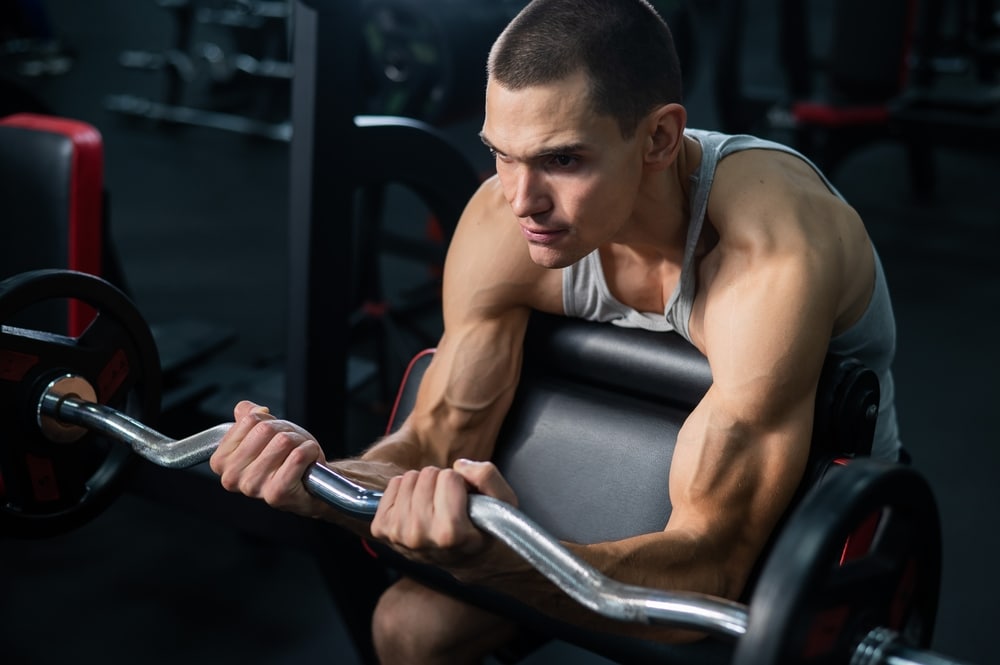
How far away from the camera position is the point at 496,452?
1444mm

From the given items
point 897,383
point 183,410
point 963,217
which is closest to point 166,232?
point 183,410

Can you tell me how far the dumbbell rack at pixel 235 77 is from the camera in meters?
5.20

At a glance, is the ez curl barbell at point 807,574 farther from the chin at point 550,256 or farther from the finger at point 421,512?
the chin at point 550,256

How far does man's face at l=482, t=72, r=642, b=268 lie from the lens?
3.56 feet

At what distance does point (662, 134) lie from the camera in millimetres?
1156

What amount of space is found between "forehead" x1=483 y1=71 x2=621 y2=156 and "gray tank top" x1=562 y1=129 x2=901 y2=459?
0.18 metres

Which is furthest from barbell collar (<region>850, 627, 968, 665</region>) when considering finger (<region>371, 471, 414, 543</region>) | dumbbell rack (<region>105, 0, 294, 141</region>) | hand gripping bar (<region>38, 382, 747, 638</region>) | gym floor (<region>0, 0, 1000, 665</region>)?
dumbbell rack (<region>105, 0, 294, 141</region>)

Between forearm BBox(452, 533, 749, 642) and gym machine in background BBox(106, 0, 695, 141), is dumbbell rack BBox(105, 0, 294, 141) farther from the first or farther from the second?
forearm BBox(452, 533, 749, 642)

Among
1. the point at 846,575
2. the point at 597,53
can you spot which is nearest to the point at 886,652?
the point at 846,575

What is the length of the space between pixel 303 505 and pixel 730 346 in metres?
0.43

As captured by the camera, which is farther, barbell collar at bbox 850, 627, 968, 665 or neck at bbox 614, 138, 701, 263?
neck at bbox 614, 138, 701, 263

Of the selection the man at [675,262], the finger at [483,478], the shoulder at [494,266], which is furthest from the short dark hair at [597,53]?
the finger at [483,478]

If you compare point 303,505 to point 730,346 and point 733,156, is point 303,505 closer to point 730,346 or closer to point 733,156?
point 730,346

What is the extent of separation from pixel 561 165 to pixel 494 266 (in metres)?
0.27
